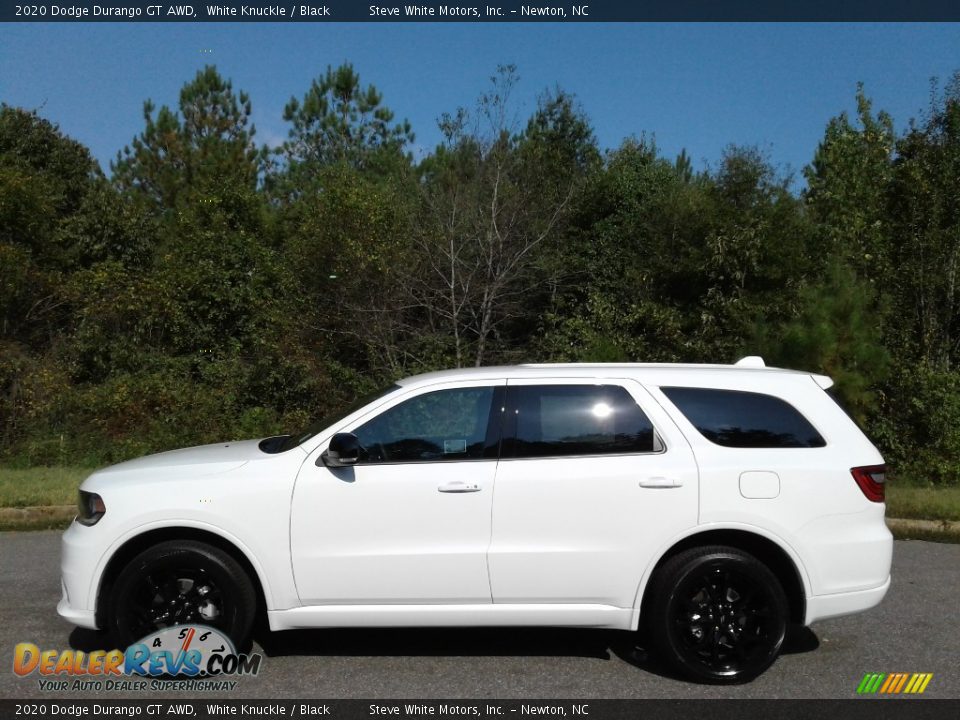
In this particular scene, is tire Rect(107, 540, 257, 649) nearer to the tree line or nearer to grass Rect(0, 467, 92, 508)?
grass Rect(0, 467, 92, 508)

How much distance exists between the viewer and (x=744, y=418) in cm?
514

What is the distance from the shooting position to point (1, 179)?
15562 mm

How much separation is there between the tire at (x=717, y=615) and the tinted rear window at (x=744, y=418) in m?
0.66

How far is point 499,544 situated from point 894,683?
2360mm

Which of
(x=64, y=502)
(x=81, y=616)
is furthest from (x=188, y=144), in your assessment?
(x=81, y=616)

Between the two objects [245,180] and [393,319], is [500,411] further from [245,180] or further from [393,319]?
[245,180]

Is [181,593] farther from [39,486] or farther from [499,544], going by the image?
[39,486]

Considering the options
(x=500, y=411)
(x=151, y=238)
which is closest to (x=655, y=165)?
(x=151, y=238)

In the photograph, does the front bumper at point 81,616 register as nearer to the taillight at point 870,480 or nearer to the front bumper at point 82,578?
the front bumper at point 82,578

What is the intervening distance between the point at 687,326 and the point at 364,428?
10.7m

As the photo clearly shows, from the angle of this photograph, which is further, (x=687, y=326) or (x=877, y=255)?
(x=687, y=326)

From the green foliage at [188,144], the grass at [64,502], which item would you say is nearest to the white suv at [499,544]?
the grass at [64,502]
